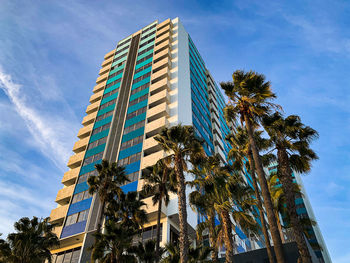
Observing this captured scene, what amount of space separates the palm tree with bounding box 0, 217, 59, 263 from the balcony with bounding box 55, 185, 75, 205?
56.5 feet

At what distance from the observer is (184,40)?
67.8 m

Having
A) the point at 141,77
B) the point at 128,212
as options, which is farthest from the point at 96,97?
the point at 128,212

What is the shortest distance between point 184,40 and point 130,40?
54.8 feet

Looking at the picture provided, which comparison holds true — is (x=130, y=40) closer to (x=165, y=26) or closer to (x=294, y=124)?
(x=165, y=26)

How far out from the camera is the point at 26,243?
981 inches

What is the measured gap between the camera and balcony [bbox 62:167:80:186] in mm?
47469

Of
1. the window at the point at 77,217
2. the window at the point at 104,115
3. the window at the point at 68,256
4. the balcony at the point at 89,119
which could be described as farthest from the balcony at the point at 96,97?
the window at the point at 68,256

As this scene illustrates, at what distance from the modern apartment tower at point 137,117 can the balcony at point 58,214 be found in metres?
0.17

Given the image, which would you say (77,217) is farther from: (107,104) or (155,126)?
(107,104)

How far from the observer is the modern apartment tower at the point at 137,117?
3906 cm

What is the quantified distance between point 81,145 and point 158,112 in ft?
60.9

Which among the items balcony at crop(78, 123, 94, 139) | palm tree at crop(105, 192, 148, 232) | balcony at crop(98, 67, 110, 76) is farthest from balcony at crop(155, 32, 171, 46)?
palm tree at crop(105, 192, 148, 232)

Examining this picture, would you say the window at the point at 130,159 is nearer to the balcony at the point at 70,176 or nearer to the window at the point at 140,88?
the balcony at the point at 70,176

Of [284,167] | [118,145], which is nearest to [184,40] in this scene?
[118,145]
